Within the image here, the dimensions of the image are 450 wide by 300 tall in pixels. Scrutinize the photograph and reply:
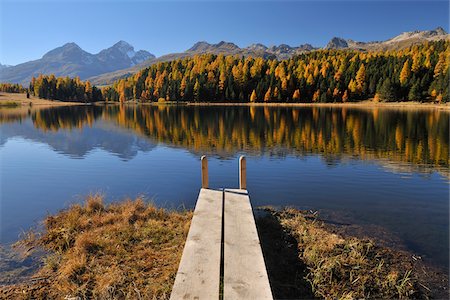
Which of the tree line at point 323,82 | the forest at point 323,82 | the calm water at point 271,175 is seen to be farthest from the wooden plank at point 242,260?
the tree line at point 323,82

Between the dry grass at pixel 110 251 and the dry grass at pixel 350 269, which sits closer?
the dry grass at pixel 110 251

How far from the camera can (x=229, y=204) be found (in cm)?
1295

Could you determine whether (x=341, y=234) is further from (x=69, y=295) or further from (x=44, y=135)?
(x=44, y=135)

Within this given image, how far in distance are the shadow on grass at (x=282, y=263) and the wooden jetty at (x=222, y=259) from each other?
118 cm

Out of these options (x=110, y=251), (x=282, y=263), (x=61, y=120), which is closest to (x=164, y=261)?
(x=110, y=251)

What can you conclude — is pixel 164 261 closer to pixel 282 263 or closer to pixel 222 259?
pixel 222 259

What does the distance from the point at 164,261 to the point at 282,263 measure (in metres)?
3.85

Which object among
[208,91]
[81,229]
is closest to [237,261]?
[81,229]

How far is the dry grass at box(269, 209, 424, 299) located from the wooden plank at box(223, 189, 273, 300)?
194 centimetres

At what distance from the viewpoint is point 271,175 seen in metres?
23.7

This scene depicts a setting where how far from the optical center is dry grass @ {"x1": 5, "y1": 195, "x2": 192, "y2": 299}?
335 inches

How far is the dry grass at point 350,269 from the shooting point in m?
8.67

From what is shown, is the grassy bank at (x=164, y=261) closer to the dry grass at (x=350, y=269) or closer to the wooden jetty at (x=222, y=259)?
the dry grass at (x=350, y=269)

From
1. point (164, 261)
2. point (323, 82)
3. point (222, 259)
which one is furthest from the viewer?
point (323, 82)
